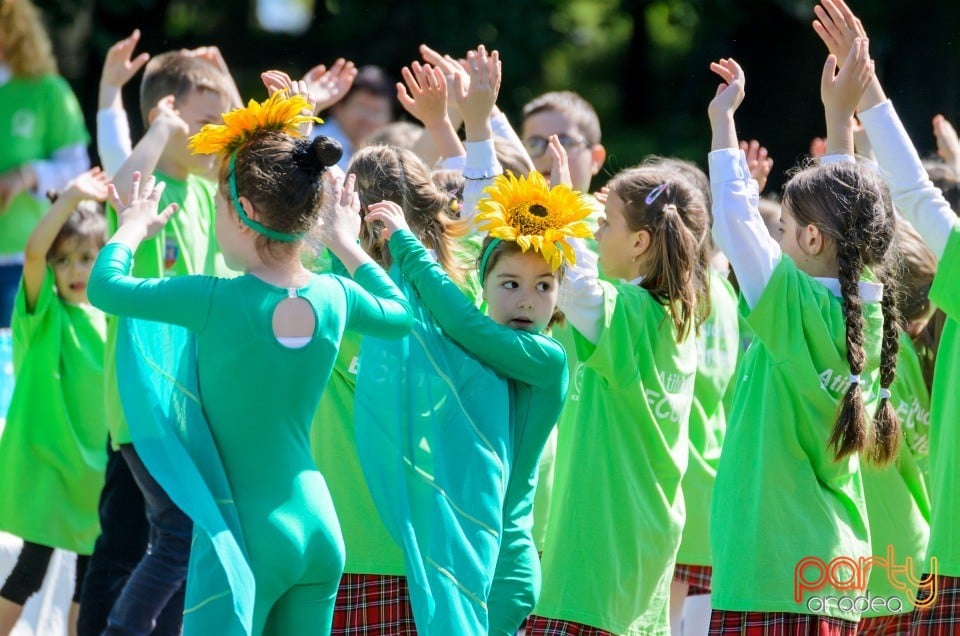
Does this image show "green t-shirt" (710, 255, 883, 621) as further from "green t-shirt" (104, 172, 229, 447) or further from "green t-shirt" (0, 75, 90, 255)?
"green t-shirt" (0, 75, 90, 255)

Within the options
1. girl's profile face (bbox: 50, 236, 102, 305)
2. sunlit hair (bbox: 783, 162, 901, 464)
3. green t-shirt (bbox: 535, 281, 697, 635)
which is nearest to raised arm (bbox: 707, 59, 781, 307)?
sunlit hair (bbox: 783, 162, 901, 464)

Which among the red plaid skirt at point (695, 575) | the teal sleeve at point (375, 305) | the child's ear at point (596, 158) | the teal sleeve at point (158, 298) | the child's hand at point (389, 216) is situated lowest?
the red plaid skirt at point (695, 575)

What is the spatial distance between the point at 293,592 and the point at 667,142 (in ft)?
25.0

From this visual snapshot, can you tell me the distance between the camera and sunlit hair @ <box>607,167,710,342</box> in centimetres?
425

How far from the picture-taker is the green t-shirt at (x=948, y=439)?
156 inches

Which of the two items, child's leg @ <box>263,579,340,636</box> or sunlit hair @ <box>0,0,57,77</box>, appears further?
sunlit hair @ <box>0,0,57,77</box>

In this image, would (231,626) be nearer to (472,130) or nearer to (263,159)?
(263,159)

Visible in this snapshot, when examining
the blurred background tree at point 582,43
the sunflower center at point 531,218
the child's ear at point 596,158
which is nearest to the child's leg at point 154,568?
the sunflower center at point 531,218

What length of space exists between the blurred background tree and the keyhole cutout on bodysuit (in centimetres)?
642

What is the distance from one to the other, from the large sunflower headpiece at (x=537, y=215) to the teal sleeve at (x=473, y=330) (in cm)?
18

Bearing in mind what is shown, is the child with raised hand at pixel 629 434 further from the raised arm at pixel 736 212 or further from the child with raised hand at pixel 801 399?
the raised arm at pixel 736 212

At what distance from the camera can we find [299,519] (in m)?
3.19

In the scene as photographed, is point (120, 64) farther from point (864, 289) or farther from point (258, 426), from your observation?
point (864, 289)

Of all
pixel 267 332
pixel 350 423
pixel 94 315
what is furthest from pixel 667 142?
pixel 267 332
